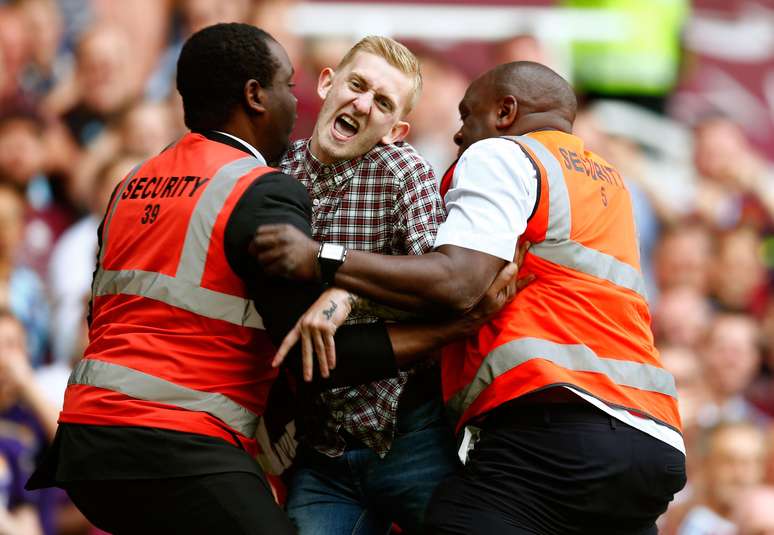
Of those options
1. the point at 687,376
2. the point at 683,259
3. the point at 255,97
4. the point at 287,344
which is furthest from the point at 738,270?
the point at 287,344

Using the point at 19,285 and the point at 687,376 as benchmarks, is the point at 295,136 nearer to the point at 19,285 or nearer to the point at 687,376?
the point at 19,285

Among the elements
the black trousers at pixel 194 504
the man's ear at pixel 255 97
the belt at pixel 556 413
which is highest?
the man's ear at pixel 255 97

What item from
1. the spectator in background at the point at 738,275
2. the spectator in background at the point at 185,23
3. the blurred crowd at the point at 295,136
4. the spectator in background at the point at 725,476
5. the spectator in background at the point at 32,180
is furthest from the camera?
the spectator in background at the point at 738,275

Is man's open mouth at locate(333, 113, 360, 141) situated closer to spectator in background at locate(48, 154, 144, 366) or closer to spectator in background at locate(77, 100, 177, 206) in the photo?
spectator in background at locate(48, 154, 144, 366)

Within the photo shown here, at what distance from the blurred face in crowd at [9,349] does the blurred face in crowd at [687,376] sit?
4623mm

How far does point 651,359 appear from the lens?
320 centimetres

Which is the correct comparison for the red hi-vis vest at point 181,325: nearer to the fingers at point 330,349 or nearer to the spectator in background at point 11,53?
the fingers at point 330,349

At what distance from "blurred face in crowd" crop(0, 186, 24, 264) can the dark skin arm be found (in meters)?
5.16

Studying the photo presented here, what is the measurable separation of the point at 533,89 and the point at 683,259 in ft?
19.2

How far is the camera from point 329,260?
2.95 metres

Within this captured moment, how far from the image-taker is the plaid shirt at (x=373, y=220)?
327 cm

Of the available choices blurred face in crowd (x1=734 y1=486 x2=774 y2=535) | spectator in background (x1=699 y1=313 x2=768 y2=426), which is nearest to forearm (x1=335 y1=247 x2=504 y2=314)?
blurred face in crowd (x1=734 y1=486 x2=774 y2=535)

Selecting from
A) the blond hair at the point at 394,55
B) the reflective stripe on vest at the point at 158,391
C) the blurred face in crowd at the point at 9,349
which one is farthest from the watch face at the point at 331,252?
the blurred face in crowd at the point at 9,349

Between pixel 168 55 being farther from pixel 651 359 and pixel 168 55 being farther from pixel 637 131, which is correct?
pixel 651 359
